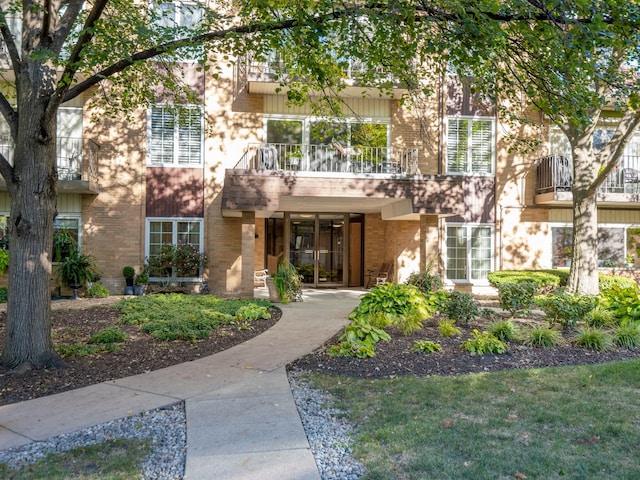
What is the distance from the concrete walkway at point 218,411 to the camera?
12.4ft

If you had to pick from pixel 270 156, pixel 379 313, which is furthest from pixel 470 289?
pixel 379 313

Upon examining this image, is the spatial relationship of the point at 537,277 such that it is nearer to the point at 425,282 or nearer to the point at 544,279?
the point at 544,279

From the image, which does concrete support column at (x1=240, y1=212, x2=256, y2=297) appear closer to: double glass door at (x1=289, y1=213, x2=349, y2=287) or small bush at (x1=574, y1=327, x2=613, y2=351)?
double glass door at (x1=289, y1=213, x2=349, y2=287)

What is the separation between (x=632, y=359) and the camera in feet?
22.6

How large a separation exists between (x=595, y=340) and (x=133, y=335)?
7.35 metres

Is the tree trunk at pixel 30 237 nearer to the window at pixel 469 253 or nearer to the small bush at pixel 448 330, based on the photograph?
the small bush at pixel 448 330

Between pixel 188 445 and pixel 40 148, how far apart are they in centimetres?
452

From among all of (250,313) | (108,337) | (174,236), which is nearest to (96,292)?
(174,236)

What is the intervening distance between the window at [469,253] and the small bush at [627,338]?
30.3ft

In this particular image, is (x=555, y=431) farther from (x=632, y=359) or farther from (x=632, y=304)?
(x=632, y=304)

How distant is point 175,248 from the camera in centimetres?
1553

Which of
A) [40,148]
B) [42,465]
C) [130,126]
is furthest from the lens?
[130,126]

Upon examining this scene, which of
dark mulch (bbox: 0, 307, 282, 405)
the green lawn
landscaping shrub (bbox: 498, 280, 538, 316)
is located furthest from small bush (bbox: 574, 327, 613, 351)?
dark mulch (bbox: 0, 307, 282, 405)

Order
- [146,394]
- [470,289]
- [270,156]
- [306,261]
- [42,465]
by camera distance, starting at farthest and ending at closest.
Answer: [306,261] < [470,289] < [270,156] < [146,394] < [42,465]
